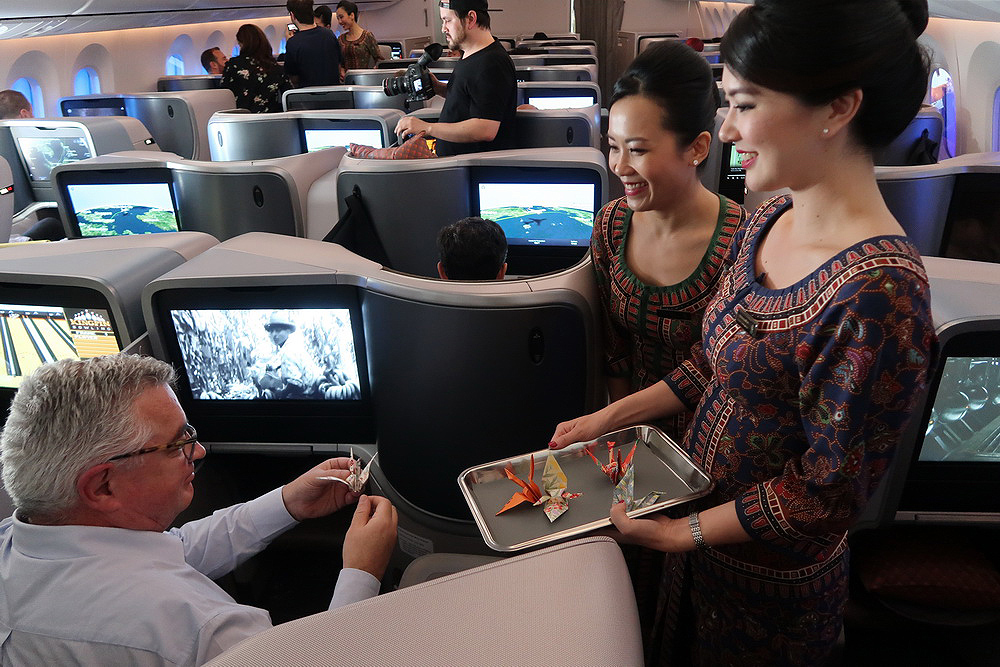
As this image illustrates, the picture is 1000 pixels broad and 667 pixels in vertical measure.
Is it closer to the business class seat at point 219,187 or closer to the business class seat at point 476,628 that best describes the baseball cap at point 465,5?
the business class seat at point 219,187

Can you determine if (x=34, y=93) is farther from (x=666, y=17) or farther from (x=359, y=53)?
(x=666, y=17)

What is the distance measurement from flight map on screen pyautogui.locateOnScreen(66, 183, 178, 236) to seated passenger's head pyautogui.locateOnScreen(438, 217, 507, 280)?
1.64m

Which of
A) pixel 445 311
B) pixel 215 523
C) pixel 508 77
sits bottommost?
pixel 215 523

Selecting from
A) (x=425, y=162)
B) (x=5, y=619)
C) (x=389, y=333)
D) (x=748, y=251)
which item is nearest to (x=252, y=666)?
(x=5, y=619)

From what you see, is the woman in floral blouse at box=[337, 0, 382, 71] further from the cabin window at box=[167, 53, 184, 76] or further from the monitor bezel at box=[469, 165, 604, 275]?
the monitor bezel at box=[469, 165, 604, 275]

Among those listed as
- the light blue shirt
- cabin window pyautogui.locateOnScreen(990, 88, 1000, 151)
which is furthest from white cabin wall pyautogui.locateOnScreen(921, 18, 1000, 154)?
the light blue shirt

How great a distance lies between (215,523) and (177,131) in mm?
5692

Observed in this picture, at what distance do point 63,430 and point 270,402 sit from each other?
0.67 m

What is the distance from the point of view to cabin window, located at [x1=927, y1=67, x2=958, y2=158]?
6.20 meters

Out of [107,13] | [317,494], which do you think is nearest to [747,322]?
[317,494]

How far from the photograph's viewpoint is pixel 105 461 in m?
1.14

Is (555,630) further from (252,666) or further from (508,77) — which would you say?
(508,77)

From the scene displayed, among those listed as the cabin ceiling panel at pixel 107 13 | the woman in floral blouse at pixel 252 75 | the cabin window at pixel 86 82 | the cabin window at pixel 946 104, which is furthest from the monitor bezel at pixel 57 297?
the cabin window at pixel 86 82

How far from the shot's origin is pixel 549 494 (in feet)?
4.26
